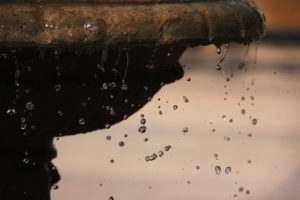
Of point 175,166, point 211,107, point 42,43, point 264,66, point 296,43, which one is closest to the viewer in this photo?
point 42,43

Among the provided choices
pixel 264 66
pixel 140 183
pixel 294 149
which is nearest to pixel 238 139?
pixel 294 149

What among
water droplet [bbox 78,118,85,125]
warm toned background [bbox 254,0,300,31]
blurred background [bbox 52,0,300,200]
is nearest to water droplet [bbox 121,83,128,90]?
water droplet [bbox 78,118,85,125]

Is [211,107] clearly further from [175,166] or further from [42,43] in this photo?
[42,43]

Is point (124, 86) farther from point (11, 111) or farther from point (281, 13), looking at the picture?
point (281, 13)

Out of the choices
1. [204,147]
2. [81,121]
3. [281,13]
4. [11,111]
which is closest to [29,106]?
[11,111]

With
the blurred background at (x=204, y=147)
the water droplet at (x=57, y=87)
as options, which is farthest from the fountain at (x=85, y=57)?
the blurred background at (x=204, y=147)

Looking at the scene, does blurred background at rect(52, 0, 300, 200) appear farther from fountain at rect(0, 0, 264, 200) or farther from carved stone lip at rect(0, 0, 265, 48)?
carved stone lip at rect(0, 0, 265, 48)
